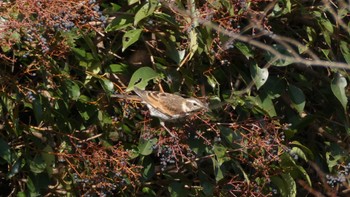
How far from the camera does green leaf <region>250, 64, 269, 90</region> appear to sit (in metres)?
5.16

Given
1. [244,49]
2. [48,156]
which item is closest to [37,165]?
[48,156]

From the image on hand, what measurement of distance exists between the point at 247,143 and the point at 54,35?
124 centimetres

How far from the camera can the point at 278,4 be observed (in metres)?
5.30

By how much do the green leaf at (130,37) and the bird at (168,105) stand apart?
25cm

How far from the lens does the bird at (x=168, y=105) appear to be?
189 inches

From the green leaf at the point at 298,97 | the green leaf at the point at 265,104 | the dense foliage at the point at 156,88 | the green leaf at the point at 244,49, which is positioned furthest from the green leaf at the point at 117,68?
the green leaf at the point at 298,97

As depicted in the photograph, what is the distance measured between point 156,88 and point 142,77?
0.95ft

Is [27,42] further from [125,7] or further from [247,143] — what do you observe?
[247,143]

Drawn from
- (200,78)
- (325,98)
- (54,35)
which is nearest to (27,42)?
(54,35)

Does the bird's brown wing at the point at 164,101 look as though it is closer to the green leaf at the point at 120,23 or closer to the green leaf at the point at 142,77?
the green leaf at the point at 142,77

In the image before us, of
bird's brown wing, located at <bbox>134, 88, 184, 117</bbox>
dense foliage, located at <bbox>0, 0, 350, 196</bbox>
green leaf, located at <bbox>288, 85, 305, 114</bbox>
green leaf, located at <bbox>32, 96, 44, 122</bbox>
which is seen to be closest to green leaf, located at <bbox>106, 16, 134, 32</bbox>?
dense foliage, located at <bbox>0, 0, 350, 196</bbox>

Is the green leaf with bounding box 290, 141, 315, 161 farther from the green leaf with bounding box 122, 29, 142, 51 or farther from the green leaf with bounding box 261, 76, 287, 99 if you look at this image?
the green leaf with bounding box 122, 29, 142, 51

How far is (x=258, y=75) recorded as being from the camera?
17.0 ft

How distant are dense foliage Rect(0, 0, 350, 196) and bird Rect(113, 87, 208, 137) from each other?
6 cm
